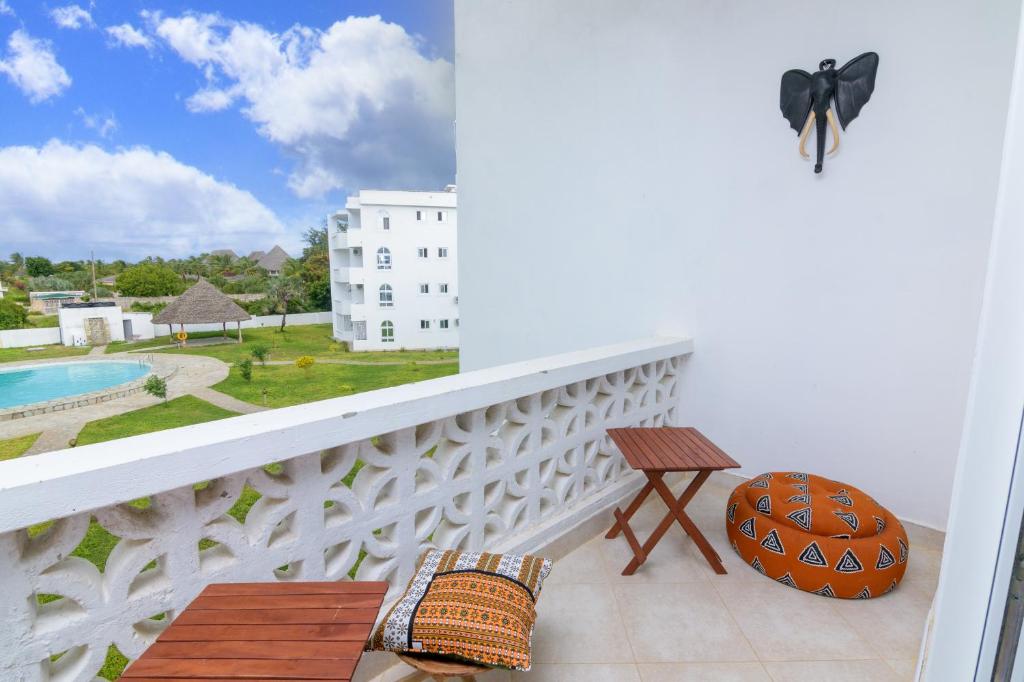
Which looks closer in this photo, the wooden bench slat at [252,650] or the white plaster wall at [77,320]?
the wooden bench slat at [252,650]

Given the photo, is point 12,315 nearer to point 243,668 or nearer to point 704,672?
point 243,668

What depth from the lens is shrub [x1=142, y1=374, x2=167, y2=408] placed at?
15.2 meters

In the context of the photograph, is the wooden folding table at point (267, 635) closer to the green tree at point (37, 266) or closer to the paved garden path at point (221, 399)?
the paved garden path at point (221, 399)

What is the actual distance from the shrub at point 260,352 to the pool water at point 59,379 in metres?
3.54

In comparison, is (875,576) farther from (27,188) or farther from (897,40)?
(27,188)

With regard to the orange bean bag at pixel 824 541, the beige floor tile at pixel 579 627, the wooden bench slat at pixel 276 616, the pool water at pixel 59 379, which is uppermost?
the wooden bench slat at pixel 276 616

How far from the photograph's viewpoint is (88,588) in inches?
41.3

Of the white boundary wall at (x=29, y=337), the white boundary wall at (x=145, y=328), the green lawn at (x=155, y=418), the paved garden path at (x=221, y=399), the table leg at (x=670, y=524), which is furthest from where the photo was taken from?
the paved garden path at (x=221, y=399)

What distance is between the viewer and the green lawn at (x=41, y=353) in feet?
52.7

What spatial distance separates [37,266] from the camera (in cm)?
1861

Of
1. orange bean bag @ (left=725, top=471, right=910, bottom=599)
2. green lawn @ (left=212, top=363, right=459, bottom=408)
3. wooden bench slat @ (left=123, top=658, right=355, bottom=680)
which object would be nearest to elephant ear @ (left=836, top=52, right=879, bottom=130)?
orange bean bag @ (left=725, top=471, right=910, bottom=599)

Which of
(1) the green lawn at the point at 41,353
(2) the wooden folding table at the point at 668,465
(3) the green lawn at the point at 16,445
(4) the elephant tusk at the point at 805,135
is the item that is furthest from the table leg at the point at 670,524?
(1) the green lawn at the point at 41,353

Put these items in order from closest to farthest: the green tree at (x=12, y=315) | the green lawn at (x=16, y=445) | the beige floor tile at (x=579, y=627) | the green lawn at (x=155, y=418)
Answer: the beige floor tile at (x=579, y=627)
the green lawn at (x=16, y=445)
the green tree at (x=12, y=315)
the green lawn at (x=155, y=418)

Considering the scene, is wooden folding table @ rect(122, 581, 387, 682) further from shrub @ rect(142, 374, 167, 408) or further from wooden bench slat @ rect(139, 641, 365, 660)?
shrub @ rect(142, 374, 167, 408)
